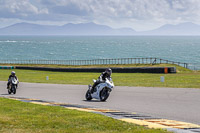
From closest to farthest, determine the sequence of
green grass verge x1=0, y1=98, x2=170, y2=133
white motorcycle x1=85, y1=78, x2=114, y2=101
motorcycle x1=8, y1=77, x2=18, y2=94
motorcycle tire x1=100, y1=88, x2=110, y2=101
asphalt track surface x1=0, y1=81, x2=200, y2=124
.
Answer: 1. green grass verge x1=0, y1=98, x2=170, y2=133
2. asphalt track surface x1=0, y1=81, x2=200, y2=124
3. white motorcycle x1=85, y1=78, x2=114, y2=101
4. motorcycle tire x1=100, y1=88, x2=110, y2=101
5. motorcycle x1=8, y1=77, x2=18, y2=94

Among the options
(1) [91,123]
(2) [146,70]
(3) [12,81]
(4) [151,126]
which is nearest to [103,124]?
(1) [91,123]

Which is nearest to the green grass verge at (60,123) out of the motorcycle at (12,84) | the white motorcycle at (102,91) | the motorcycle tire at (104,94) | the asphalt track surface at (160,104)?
the asphalt track surface at (160,104)

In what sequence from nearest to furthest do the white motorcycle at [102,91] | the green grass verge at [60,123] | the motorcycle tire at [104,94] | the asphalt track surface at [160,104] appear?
the green grass verge at [60,123]
the asphalt track surface at [160,104]
the white motorcycle at [102,91]
the motorcycle tire at [104,94]

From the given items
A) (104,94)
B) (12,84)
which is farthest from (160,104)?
(12,84)

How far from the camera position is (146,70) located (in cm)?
4209

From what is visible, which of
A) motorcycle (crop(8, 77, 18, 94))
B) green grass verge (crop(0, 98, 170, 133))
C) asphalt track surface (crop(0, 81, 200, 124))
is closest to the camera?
green grass verge (crop(0, 98, 170, 133))

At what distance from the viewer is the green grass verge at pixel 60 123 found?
30.8 ft

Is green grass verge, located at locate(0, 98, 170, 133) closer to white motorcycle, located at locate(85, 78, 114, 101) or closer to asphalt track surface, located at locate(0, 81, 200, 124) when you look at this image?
asphalt track surface, located at locate(0, 81, 200, 124)

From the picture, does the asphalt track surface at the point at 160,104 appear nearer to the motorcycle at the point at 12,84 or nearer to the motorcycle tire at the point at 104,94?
the motorcycle tire at the point at 104,94

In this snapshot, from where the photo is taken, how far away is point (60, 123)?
33.9 feet

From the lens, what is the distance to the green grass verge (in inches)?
→ 369

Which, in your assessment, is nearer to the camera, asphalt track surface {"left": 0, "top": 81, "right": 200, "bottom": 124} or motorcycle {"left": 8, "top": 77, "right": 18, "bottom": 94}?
asphalt track surface {"left": 0, "top": 81, "right": 200, "bottom": 124}

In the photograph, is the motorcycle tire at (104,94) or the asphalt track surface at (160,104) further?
the motorcycle tire at (104,94)

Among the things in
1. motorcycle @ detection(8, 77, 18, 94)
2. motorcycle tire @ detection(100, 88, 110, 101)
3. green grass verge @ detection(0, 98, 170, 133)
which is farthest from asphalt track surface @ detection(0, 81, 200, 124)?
motorcycle @ detection(8, 77, 18, 94)
